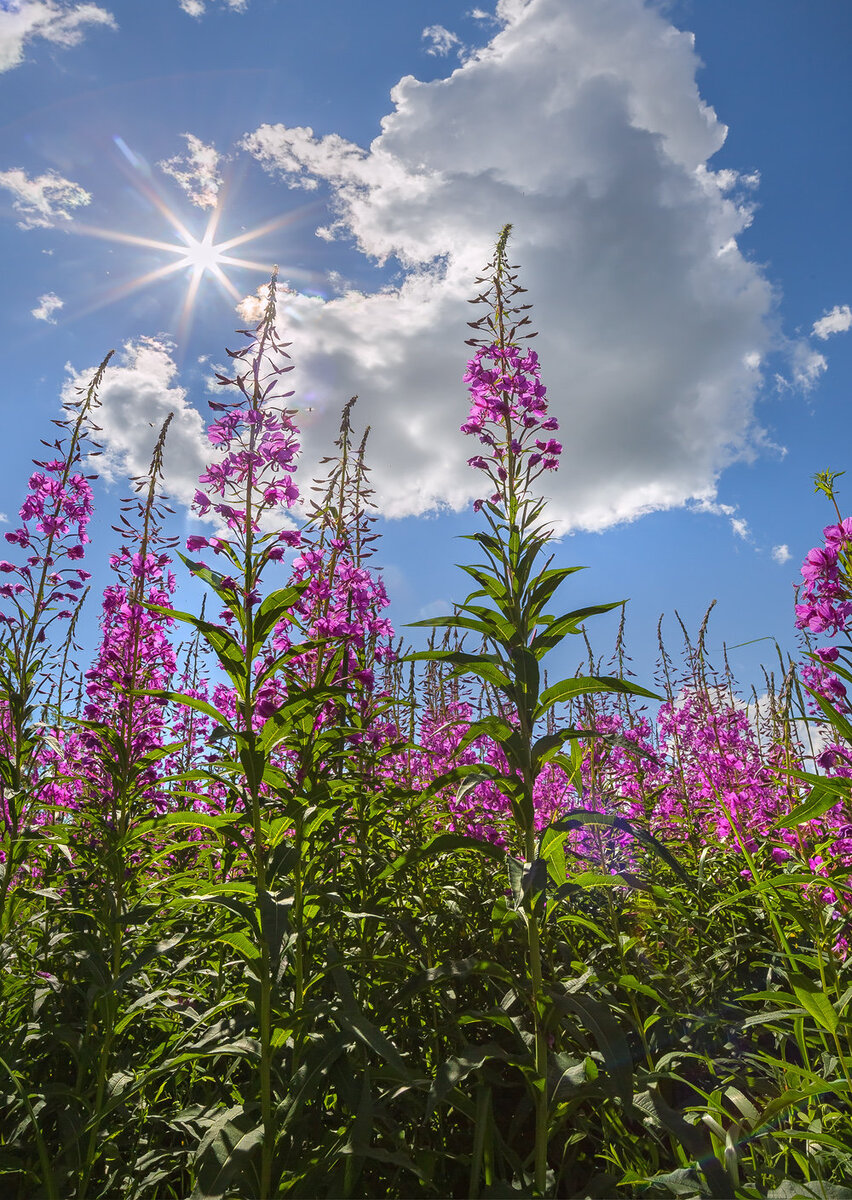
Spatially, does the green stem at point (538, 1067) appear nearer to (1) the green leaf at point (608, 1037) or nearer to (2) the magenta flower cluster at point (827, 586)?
(1) the green leaf at point (608, 1037)

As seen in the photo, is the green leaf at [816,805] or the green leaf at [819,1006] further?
the green leaf at [816,805]

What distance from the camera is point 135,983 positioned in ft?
9.96

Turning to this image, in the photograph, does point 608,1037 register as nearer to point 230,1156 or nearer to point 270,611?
point 230,1156

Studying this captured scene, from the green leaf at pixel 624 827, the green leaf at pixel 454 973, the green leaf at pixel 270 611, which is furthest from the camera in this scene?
the green leaf at pixel 270 611

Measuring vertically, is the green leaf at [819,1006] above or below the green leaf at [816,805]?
below

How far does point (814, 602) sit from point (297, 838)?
2.40m

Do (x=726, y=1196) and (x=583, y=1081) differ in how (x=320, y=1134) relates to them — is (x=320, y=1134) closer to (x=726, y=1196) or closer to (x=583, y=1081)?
(x=583, y=1081)

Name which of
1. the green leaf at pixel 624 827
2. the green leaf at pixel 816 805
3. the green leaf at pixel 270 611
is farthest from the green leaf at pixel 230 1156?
the green leaf at pixel 816 805

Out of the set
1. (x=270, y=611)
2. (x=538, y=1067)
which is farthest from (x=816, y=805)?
(x=270, y=611)

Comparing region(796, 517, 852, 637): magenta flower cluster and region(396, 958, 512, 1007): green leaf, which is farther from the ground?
region(796, 517, 852, 637): magenta flower cluster

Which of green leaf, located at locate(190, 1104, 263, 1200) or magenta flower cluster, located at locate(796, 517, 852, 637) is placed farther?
magenta flower cluster, located at locate(796, 517, 852, 637)

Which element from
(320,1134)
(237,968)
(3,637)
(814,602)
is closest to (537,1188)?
(320,1134)

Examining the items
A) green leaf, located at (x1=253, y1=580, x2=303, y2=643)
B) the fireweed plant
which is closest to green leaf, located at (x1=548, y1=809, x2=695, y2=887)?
the fireweed plant

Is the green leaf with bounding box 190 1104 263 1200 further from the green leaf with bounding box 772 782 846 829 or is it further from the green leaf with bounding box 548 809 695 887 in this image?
the green leaf with bounding box 772 782 846 829
